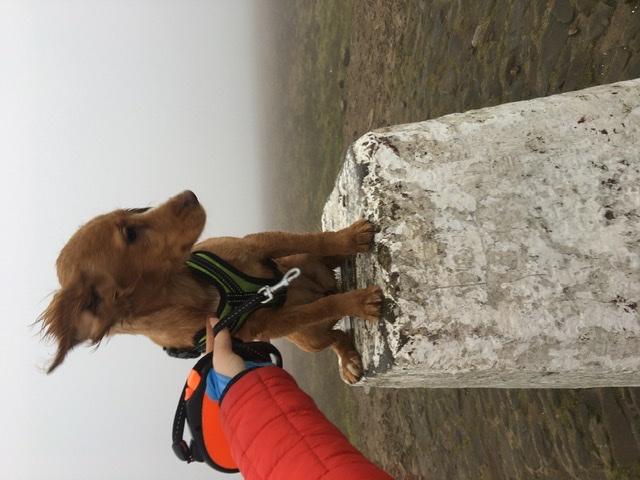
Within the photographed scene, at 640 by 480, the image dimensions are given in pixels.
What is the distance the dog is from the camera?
207cm

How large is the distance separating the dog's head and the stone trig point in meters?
0.89

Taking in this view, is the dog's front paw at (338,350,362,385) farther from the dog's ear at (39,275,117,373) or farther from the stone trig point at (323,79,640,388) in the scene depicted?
the dog's ear at (39,275,117,373)

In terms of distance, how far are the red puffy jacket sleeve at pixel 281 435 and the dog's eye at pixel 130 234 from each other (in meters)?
0.92

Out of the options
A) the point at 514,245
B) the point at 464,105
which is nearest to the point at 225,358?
the point at 514,245

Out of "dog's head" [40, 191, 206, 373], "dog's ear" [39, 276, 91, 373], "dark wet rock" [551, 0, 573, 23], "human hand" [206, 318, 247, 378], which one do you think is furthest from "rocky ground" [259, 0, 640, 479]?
"dog's ear" [39, 276, 91, 373]

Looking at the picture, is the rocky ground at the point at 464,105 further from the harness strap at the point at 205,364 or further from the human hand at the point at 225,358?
the human hand at the point at 225,358

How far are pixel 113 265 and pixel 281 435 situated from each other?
112 centimetres

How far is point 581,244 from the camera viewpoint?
1.78m

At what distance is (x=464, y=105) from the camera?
3.85 metres

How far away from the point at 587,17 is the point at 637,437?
2082 mm

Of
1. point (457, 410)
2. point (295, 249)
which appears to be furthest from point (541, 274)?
point (457, 410)

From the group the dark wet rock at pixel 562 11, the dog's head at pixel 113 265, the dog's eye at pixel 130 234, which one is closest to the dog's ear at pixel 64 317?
the dog's head at pixel 113 265

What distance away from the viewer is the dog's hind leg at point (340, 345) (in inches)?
94.2

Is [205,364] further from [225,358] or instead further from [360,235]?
[360,235]
